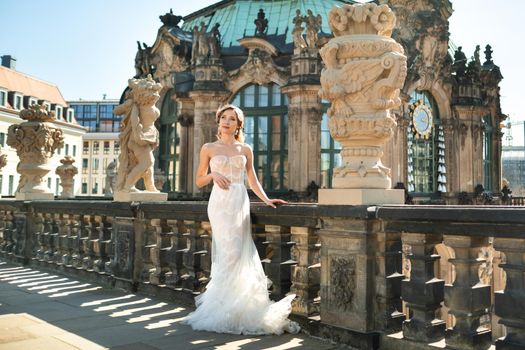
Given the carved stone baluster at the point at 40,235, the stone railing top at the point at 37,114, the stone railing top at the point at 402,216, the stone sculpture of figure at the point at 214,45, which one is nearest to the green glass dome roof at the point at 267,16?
the stone sculpture of figure at the point at 214,45

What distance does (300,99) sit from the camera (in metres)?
22.7

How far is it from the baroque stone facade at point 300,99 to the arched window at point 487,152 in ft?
3.11

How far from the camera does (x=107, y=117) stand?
3467 inches

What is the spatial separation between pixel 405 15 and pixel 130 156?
63.3 feet

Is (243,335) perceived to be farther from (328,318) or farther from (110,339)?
(110,339)

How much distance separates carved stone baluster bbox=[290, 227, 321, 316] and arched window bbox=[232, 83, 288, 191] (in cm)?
1833

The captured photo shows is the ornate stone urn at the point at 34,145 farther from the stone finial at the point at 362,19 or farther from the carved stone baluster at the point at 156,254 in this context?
the stone finial at the point at 362,19

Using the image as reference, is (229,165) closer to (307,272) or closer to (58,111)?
(307,272)

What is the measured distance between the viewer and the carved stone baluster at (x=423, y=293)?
422cm

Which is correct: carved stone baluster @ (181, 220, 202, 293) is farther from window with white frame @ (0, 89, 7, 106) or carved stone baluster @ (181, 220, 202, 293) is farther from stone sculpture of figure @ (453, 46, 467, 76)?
window with white frame @ (0, 89, 7, 106)

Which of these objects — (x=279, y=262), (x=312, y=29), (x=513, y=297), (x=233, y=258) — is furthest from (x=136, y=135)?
(x=312, y=29)

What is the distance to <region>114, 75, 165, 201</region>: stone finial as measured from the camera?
25.6ft

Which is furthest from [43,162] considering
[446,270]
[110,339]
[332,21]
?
[446,270]

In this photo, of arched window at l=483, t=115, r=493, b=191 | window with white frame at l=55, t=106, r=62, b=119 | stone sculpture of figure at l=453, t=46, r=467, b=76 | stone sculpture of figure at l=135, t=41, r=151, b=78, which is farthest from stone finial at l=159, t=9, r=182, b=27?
window with white frame at l=55, t=106, r=62, b=119
